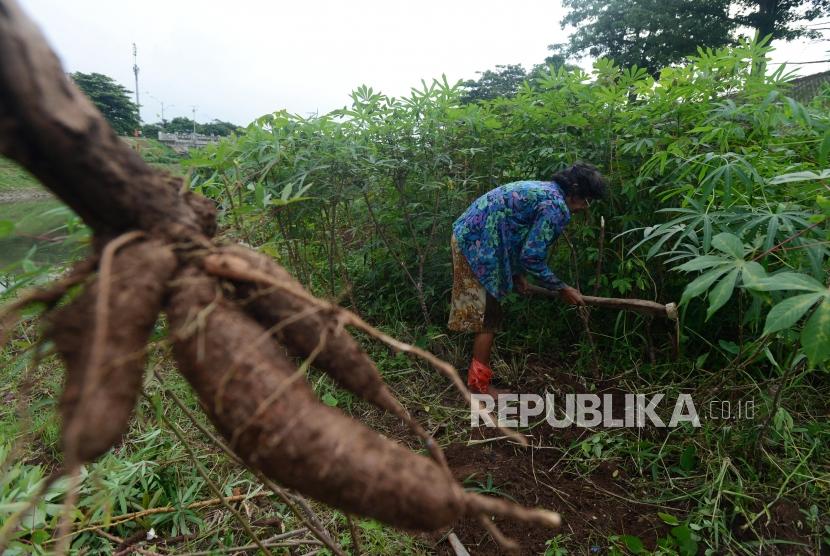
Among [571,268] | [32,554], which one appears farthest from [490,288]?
[32,554]

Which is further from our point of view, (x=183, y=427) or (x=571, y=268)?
(x=571, y=268)

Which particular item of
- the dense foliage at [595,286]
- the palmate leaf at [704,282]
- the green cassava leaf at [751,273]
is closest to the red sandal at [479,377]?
the dense foliage at [595,286]

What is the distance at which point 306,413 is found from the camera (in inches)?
27.3

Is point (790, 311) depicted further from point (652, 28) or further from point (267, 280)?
point (652, 28)

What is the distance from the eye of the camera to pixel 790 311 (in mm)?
1113

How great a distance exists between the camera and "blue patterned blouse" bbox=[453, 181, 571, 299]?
233 cm

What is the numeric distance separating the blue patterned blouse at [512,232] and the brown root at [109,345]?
1.97 metres

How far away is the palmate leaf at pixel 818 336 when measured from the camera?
108cm

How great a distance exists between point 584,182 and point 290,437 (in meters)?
2.04

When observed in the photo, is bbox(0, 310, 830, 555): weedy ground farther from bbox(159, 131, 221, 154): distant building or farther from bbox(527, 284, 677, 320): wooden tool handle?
bbox(159, 131, 221, 154): distant building

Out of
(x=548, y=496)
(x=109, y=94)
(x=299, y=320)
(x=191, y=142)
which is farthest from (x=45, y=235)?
(x=109, y=94)

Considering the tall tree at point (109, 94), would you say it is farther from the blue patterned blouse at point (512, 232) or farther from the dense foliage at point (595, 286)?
the blue patterned blouse at point (512, 232)

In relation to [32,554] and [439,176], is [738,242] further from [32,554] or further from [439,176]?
[32,554]

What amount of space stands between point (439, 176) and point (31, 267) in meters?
2.26
